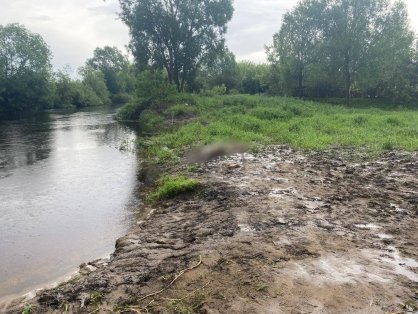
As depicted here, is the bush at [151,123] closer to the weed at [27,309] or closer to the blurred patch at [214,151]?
the blurred patch at [214,151]

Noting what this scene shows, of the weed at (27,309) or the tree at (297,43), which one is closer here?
the weed at (27,309)

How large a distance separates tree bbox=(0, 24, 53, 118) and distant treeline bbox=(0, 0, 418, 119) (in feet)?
0.53

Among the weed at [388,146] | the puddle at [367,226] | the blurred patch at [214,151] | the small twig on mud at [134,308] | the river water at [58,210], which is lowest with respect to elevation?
the river water at [58,210]

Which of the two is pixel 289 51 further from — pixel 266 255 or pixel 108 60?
pixel 108 60

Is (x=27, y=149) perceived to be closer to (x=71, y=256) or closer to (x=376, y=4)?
(x=71, y=256)

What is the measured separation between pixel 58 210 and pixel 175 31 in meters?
35.9

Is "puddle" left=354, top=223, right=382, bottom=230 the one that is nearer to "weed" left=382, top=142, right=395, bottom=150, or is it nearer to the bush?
"weed" left=382, top=142, right=395, bottom=150

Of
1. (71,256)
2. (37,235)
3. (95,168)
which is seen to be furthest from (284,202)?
(95,168)

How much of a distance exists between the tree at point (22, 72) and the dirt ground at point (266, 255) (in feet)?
188

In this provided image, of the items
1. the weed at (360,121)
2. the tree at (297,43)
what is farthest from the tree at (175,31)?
the weed at (360,121)

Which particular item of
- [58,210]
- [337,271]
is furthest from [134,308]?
[58,210]

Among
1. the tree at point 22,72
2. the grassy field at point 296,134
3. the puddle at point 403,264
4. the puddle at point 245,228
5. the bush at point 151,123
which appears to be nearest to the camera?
the puddle at point 403,264

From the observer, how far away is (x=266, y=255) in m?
5.88

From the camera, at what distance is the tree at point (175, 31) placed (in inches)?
1624
